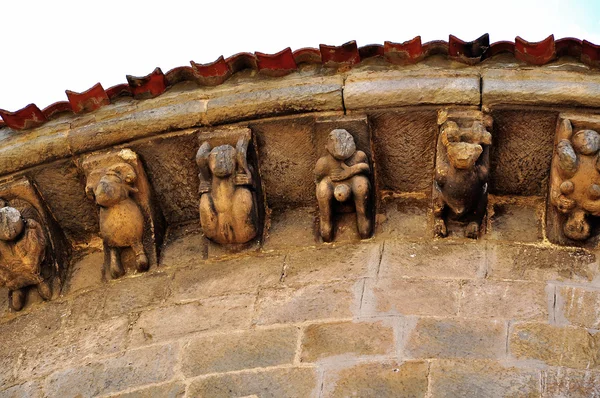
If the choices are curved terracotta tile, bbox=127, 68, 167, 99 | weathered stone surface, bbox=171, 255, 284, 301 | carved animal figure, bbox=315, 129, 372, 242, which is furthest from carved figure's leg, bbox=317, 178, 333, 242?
curved terracotta tile, bbox=127, 68, 167, 99

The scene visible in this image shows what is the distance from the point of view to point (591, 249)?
5.80 m

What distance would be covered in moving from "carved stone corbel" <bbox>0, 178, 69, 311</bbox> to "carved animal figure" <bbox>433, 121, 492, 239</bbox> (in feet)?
6.95

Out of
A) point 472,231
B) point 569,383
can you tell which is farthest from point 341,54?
point 569,383

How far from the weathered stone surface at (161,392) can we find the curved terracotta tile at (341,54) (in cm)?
198

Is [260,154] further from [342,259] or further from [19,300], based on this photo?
[19,300]

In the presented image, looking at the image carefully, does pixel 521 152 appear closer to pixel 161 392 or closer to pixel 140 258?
pixel 140 258

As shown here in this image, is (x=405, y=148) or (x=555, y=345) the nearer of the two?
(x=555, y=345)

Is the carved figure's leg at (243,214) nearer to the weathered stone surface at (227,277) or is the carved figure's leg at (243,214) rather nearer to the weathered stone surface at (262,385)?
the weathered stone surface at (227,277)

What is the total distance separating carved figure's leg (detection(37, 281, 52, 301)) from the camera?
632 centimetres

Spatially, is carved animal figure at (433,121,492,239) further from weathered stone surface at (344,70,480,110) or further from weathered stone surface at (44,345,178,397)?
weathered stone surface at (44,345,178,397)

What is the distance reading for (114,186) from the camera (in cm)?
618

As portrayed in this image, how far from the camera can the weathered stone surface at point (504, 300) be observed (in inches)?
215

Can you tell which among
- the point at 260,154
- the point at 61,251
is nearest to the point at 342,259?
the point at 260,154

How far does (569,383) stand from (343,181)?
165 cm
